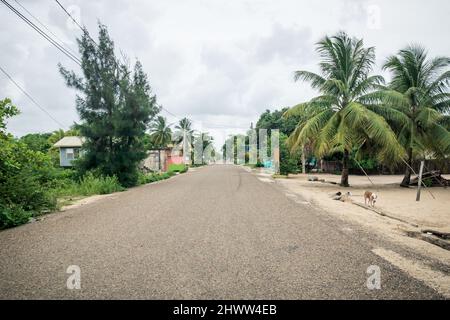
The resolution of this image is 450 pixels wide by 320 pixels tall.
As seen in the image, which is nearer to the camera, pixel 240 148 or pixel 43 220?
pixel 43 220

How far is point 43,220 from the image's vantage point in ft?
26.2

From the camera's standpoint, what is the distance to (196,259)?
4512mm

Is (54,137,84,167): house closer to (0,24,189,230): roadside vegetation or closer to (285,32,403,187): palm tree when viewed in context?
(0,24,189,230): roadside vegetation

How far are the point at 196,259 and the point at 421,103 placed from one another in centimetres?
1852

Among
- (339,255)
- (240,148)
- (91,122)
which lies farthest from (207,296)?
(240,148)

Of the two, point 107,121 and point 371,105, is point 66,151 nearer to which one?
point 107,121

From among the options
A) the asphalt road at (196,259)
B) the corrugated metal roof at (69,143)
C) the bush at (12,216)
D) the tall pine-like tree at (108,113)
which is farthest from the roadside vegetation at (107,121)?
the corrugated metal roof at (69,143)

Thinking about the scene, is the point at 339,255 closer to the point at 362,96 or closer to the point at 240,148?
the point at 362,96

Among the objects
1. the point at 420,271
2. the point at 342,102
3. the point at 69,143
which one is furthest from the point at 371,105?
the point at 69,143

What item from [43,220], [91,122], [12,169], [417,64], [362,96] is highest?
[417,64]

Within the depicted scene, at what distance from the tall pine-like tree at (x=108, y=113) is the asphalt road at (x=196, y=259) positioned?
10146 millimetres

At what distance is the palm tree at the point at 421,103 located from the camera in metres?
17.1

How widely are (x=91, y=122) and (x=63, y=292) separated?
1567cm

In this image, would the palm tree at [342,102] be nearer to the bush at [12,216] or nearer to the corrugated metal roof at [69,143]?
the bush at [12,216]
